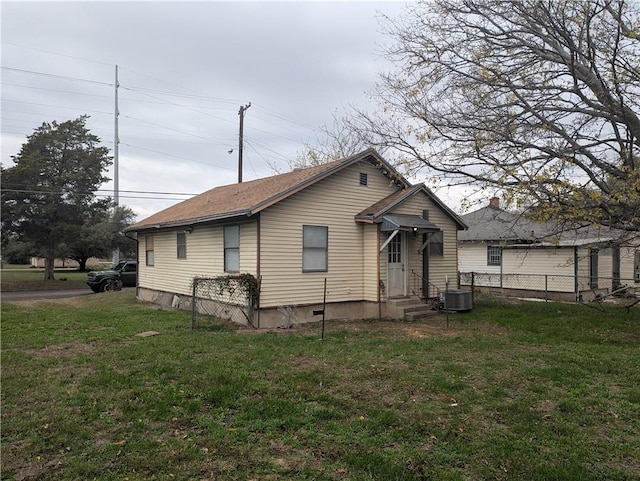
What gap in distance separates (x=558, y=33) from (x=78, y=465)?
11.6m

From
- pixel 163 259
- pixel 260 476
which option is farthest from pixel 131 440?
pixel 163 259

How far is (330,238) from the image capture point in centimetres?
1260

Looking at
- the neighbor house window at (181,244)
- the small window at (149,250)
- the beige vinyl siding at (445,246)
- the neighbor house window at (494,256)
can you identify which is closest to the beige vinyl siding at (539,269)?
the neighbor house window at (494,256)

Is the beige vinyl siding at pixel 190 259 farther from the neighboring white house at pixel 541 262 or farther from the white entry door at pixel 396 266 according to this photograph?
the neighboring white house at pixel 541 262

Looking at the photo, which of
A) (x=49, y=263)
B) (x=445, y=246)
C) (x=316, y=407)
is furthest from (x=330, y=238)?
(x=49, y=263)

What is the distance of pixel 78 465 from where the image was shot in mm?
3732

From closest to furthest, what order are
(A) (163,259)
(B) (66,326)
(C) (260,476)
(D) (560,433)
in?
(C) (260,476), (D) (560,433), (B) (66,326), (A) (163,259)

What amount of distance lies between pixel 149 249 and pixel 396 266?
9782mm

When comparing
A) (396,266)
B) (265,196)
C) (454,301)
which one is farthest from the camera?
(454,301)

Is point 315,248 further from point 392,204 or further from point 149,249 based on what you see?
point 149,249

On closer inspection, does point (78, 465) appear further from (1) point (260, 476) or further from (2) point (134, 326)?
(2) point (134, 326)

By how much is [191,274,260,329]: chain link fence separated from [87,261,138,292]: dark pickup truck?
12.1 meters

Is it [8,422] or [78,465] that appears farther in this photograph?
[8,422]

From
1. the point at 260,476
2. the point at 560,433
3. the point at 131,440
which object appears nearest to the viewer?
the point at 260,476
